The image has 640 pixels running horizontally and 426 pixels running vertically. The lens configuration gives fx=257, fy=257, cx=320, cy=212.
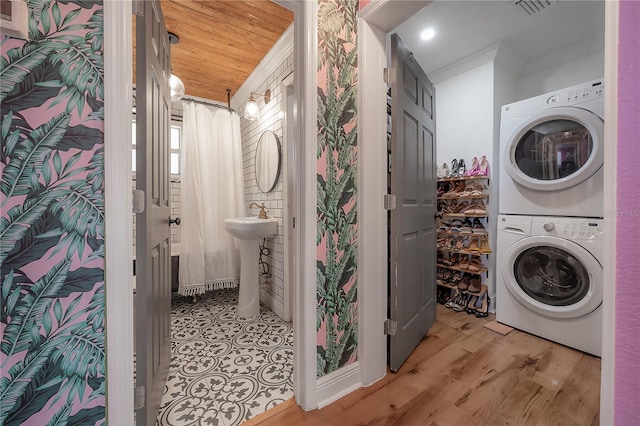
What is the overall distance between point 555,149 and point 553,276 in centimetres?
97

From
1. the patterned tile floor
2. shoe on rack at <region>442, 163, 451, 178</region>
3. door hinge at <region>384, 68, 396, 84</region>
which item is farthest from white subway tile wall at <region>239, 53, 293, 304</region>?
shoe on rack at <region>442, 163, 451, 178</region>

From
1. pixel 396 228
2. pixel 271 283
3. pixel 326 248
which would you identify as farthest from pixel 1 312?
pixel 271 283

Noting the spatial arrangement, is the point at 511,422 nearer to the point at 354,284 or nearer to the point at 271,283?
the point at 354,284

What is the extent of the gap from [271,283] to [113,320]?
186 centimetres

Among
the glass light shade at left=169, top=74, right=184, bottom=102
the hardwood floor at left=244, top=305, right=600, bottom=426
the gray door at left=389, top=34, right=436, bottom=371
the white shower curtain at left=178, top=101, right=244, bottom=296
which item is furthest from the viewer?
the white shower curtain at left=178, top=101, right=244, bottom=296

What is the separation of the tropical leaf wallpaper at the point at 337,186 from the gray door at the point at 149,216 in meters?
0.74

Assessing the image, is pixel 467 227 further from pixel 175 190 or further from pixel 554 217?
pixel 175 190

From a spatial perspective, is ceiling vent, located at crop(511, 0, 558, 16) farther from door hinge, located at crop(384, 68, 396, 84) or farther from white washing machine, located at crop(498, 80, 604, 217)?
door hinge, located at crop(384, 68, 396, 84)

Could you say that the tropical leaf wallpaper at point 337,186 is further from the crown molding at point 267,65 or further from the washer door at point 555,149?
the washer door at point 555,149

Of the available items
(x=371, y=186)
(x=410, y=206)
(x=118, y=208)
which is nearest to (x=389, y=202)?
(x=371, y=186)

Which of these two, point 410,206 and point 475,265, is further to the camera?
point 475,265

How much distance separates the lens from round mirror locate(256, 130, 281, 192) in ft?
8.50

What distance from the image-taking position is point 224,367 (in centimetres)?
166

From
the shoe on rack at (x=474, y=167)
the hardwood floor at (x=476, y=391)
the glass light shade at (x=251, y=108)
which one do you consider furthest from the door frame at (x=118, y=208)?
the shoe on rack at (x=474, y=167)
